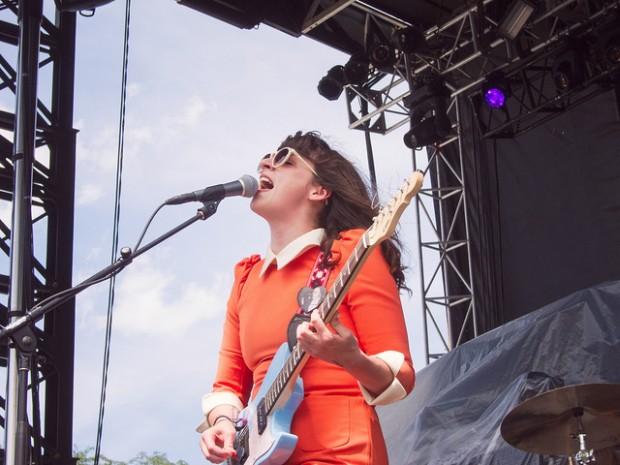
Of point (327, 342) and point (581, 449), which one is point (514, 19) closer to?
point (581, 449)

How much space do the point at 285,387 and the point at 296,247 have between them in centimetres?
47

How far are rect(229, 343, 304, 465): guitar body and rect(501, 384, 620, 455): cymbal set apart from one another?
227 cm

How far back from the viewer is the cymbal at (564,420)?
14.5 feet

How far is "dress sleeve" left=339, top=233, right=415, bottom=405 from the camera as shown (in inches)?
92.6

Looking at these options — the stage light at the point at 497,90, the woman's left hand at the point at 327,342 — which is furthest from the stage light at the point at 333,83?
the woman's left hand at the point at 327,342

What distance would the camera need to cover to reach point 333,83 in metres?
8.85

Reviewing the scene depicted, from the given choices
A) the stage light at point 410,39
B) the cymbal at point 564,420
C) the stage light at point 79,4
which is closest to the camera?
the stage light at point 79,4

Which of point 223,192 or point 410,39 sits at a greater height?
point 410,39

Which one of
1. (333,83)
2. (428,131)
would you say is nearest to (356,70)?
(333,83)

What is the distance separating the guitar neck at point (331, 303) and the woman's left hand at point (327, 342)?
7 cm

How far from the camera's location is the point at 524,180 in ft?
27.3

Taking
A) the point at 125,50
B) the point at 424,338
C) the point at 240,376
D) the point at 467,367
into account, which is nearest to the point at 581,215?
the point at 424,338

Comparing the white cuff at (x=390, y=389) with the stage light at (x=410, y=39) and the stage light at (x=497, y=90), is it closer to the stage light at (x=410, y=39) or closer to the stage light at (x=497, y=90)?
the stage light at (x=497, y=90)

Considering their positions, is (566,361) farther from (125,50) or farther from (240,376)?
(240,376)
